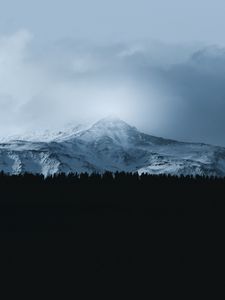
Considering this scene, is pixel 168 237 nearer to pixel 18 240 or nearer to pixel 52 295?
pixel 18 240

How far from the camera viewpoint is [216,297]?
147750mm

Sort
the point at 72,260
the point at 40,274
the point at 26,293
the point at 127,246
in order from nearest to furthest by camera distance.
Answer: the point at 26,293 < the point at 40,274 < the point at 72,260 < the point at 127,246

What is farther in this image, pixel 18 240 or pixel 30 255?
pixel 18 240

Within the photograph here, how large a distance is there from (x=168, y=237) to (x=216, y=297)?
4926 cm

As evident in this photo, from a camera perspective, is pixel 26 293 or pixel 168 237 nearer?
pixel 26 293

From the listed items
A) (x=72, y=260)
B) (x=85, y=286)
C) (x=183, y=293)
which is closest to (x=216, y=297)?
(x=183, y=293)

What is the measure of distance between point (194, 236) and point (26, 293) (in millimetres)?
58564

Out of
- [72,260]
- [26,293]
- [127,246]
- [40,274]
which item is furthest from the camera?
[127,246]

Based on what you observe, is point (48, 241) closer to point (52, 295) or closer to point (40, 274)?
point (40, 274)

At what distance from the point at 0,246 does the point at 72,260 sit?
13439mm

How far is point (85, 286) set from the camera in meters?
155

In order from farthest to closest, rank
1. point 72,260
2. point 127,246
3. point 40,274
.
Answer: point 127,246, point 72,260, point 40,274

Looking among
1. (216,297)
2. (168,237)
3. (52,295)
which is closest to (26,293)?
(52,295)

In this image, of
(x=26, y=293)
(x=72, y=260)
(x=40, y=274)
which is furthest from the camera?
(x=72, y=260)
